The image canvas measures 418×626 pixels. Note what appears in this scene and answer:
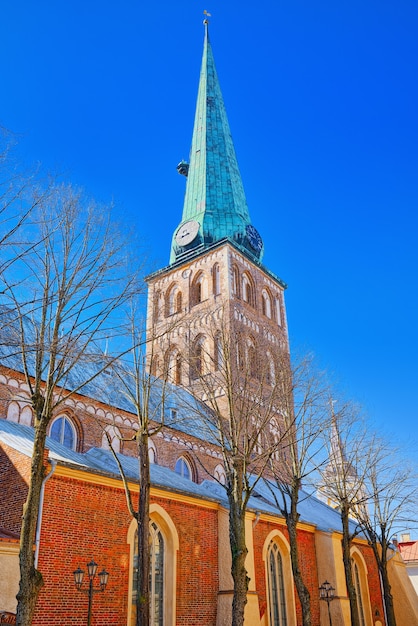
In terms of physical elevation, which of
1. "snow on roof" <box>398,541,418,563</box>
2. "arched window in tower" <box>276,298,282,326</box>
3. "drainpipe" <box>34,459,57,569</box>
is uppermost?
"arched window in tower" <box>276,298,282,326</box>

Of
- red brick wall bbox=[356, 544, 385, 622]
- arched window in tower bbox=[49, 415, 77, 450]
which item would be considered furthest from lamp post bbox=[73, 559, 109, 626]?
red brick wall bbox=[356, 544, 385, 622]

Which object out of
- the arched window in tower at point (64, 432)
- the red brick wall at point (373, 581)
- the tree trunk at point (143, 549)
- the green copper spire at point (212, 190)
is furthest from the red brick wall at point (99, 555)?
the green copper spire at point (212, 190)

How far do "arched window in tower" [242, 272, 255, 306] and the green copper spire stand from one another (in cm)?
198

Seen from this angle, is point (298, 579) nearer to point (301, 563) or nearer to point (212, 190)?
point (301, 563)

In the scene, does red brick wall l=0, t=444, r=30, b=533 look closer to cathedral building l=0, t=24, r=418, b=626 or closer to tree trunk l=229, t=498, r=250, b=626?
cathedral building l=0, t=24, r=418, b=626

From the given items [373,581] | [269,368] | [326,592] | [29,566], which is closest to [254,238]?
[269,368]

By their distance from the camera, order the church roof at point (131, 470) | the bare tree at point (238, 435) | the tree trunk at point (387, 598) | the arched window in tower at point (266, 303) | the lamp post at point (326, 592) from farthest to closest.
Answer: the arched window in tower at point (266, 303), the tree trunk at point (387, 598), the lamp post at point (326, 592), the church roof at point (131, 470), the bare tree at point (238, 435)

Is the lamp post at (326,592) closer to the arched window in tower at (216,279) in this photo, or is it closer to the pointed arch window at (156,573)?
the pointed arch window at (156,573)

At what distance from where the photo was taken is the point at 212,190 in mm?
40562

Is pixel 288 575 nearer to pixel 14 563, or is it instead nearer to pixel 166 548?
pixel 166 548

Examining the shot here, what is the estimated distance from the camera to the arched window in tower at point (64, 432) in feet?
61.7

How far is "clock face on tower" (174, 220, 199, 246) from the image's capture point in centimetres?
3909

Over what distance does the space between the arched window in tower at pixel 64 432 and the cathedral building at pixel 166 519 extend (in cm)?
4

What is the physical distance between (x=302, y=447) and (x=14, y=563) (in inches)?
363
